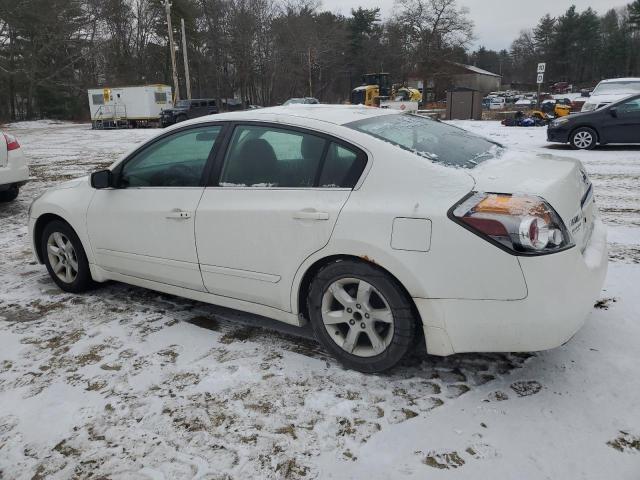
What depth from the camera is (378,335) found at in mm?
2822

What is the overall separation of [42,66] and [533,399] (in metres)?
51.8

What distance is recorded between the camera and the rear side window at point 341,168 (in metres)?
2.82

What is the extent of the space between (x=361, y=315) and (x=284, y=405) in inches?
24.8

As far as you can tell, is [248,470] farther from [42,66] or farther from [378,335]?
[42,66]

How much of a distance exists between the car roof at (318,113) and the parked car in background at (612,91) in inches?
536

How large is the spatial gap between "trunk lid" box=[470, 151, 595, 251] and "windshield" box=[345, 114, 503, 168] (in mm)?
122

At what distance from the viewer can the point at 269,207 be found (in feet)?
9.94

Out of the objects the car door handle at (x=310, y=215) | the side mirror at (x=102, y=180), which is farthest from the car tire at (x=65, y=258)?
the car door handle at (x=310, y=215)

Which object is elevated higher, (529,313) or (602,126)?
(602,126)

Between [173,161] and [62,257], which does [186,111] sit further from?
[173,161]

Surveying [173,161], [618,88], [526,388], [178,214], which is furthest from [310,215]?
[618,88]

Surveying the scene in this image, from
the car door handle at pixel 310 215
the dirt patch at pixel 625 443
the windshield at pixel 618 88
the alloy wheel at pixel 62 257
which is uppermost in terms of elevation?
the windshield at pixel 618 88

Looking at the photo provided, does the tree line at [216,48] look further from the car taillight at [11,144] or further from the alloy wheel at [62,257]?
the alloy wheel at [62,257]

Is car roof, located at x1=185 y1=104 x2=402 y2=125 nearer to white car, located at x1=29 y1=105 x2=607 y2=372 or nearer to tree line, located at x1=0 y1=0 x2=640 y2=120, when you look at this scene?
white car, located at x1=29 y1=105 x2=607 y2=372
